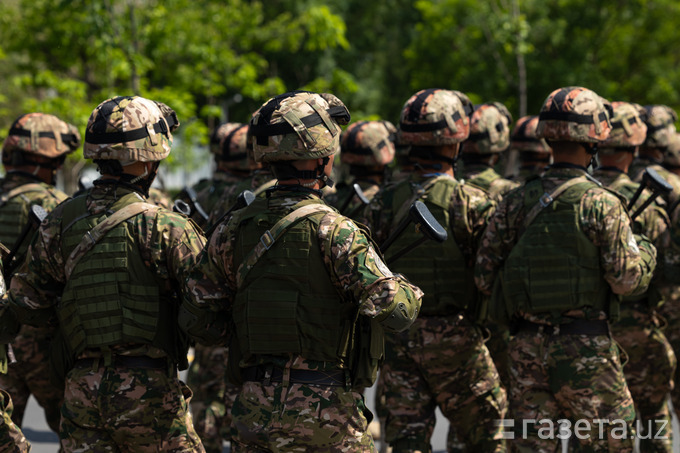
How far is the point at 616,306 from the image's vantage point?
5.06 m

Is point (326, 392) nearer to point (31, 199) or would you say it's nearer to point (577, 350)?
point (577, 350)

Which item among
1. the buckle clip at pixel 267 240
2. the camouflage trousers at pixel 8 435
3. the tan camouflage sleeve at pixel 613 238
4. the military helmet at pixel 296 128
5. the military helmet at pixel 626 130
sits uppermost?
the military helmet at pixel 626 130

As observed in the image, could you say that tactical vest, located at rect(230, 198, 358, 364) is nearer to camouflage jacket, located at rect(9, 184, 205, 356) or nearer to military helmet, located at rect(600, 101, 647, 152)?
camouflage jacket, located at rect(9, 184, 205, 356)

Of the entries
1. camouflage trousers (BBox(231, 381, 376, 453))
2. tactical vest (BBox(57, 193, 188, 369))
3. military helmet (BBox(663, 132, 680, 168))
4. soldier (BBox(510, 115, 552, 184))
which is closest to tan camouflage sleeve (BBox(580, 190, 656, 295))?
camouflage trousers (BBox(231, 381, 376, 453))

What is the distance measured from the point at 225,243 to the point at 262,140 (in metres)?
0.48

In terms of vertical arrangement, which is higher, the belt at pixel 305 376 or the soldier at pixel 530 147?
the soldier at pixel 530 147

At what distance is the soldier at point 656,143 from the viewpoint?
7367 mm

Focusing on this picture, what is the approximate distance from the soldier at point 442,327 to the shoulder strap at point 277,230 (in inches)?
66.0

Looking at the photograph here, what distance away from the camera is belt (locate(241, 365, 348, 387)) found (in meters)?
3.92

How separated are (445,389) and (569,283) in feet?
3.35

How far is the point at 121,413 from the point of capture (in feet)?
14.3

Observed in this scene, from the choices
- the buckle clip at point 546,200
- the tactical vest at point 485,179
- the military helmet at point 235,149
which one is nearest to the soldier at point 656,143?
the tactical vest at point 485,179

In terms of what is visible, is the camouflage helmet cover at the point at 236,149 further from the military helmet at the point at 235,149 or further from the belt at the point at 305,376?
the belt at the point at 305,376

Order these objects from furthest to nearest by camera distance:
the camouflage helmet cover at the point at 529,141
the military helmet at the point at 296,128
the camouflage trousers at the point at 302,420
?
1. the camouflage helmet cover at the point at 529,141
2. the military helmet at the point at 296,128
3. the camouflage trousers at the point at 302,420
